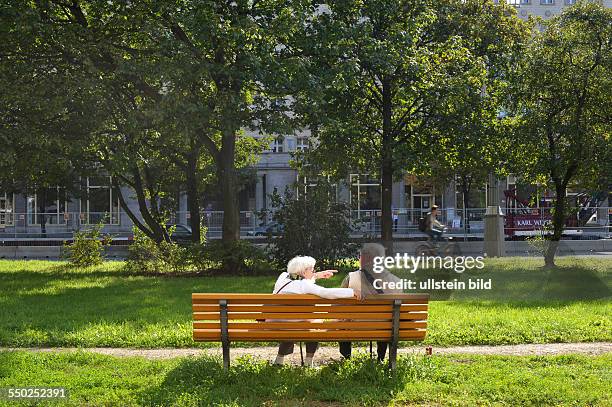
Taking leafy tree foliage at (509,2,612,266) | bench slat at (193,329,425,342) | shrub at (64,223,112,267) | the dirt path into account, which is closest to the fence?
shrub at (64,223,112,267)

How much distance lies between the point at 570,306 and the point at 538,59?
34.8 ft

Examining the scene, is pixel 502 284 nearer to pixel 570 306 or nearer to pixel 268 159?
pixel 570 306

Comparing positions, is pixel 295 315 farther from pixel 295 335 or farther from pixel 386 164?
pixel 386 164

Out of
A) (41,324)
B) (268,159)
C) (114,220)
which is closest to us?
(41,324)

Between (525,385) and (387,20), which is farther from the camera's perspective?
(387,20)

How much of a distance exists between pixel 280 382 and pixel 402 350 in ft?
7.81

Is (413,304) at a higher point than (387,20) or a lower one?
lower

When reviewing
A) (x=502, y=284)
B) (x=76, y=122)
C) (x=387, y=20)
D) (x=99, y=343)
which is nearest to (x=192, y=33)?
(x=76, y=122)

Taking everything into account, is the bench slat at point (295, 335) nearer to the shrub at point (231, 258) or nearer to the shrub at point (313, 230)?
the shrub at point (231, 258)

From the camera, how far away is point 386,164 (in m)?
24.4

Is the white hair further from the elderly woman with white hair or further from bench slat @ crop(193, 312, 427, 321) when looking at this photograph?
bench slat @ crop(193, 312, 427, 321)

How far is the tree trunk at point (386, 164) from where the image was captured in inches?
941

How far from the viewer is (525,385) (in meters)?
6.62

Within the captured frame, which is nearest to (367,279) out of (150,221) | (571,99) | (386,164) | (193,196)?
(571,99)
